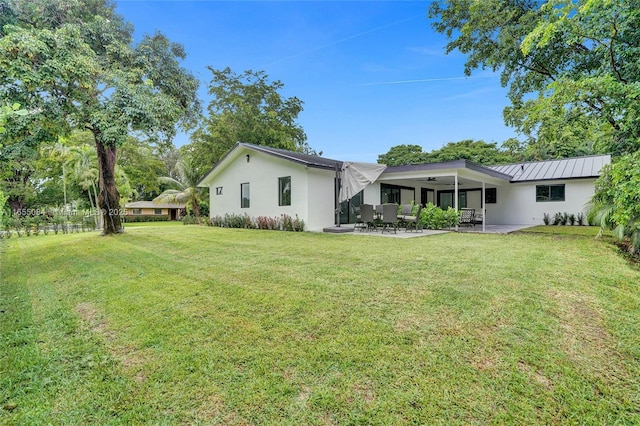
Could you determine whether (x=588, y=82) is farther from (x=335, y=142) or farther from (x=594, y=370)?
(x=335, y=142)

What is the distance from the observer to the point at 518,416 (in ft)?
6.09

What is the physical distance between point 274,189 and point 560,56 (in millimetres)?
11612

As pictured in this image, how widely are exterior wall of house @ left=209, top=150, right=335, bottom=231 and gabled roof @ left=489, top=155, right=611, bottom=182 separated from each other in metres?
11.5

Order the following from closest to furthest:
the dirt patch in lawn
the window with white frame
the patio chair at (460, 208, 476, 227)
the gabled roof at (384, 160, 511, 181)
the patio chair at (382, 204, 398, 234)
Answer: the dirt patch in lawn < the patio chair at (382, 204, 398, 234) < the gabled roof at (384, 160, 511, 181) < the patio chair at (460, 208, 476, 227) < the window with white frame

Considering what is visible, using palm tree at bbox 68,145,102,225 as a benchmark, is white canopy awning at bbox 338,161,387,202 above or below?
below

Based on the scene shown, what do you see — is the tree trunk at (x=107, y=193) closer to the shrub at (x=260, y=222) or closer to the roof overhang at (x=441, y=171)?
the shrub at (x=260, y=222)

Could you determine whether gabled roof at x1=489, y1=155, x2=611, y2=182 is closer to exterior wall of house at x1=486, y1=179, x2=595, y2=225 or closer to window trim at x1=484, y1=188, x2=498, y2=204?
exterior wall of house at x1=486, y1=179, x2=595, y2=225

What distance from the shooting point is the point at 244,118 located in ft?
84.0

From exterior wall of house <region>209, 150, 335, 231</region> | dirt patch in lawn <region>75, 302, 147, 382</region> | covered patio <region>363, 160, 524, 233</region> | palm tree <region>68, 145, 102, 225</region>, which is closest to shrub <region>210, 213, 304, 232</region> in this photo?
exterior wall of house <region>209, 150, 335, 231</region>

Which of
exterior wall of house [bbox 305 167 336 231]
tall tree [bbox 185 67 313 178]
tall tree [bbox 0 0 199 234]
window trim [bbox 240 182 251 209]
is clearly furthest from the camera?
tall tree [bbox 185 67 313 178]

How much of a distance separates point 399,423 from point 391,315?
1567 mm

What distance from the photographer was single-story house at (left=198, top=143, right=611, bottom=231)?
12.9m

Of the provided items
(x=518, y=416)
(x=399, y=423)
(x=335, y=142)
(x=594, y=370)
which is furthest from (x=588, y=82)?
(x=335, y=142)

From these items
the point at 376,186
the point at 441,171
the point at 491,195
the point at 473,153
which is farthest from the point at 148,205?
the point at 473,153
